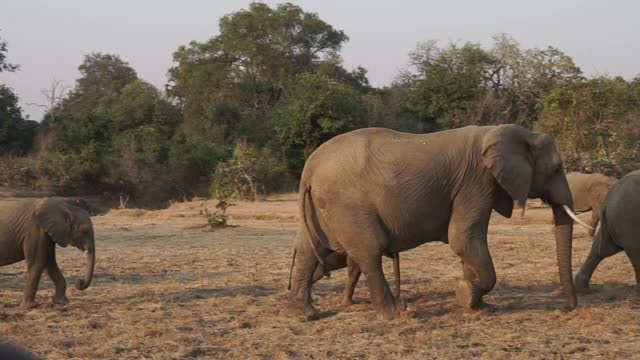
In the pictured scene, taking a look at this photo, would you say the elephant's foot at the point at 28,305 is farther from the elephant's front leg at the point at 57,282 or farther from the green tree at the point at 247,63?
the green tree at the point at 247,63

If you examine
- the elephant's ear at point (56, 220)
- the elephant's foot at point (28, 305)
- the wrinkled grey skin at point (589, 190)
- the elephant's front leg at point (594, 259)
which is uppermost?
the wrinkled grey skin at point (589, 190)

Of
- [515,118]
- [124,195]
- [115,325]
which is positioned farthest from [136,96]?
[115,325]

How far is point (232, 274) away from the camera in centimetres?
1127

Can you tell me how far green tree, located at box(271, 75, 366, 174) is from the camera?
104 feet

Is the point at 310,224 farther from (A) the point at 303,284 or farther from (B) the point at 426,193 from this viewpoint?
(B) the point at 426,193

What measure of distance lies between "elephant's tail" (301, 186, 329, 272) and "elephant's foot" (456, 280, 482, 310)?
1.47 m

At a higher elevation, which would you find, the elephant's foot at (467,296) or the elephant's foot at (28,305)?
the elephant's foot at (467,296)

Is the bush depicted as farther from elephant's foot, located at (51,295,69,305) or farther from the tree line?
elephant's foot, located at (51,295,69,305)

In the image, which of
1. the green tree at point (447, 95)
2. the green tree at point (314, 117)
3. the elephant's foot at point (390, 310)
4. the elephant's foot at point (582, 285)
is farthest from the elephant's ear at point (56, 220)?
the green tree at point (447, 95)

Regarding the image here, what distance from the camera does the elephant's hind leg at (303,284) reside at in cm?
803

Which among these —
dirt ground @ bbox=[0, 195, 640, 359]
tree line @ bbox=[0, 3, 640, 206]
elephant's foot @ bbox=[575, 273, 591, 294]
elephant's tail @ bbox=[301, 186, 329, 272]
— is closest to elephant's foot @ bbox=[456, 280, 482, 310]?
dirt ground @ bbox=[0, 195, 640, 359]

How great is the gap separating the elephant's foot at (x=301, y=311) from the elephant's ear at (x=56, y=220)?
108 inches

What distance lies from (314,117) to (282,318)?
24263mm

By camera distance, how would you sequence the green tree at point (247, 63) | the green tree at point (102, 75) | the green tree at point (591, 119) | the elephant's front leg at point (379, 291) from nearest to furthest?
1. the elephant's front leg at point (379, 291)
2. the green tree at point (591, 119)
3. the green tree at point (247, 63)
4. the green tree at point (102, 75)
